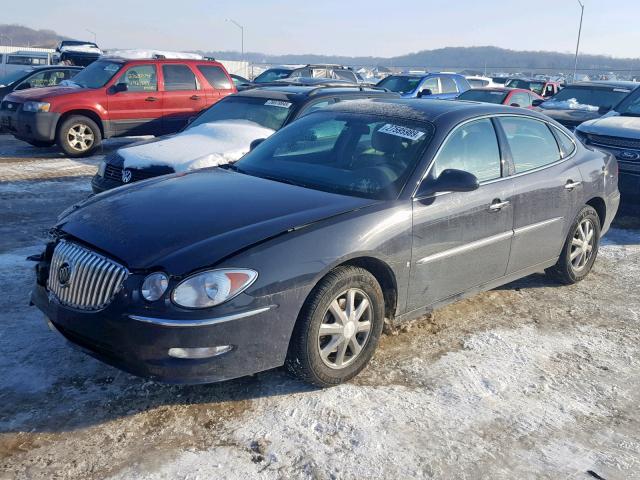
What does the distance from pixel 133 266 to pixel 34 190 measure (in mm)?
6232

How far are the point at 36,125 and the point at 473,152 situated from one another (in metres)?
8.90

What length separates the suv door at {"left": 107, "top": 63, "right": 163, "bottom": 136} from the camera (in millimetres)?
11680

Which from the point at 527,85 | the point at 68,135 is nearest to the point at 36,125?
the point at 68,135

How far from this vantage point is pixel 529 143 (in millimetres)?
5023

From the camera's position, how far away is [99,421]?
3.24 metres

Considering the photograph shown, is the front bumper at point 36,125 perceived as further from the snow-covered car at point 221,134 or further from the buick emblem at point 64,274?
the buick emblem at point 64,274

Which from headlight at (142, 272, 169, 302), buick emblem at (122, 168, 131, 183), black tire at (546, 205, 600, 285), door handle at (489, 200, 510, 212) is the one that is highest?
door handle at (489, 200, 510, 212)

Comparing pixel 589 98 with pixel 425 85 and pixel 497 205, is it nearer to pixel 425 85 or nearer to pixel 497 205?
pixel 425 85

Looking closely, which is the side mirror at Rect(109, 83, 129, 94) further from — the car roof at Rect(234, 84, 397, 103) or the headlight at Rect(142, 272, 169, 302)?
the headlight at Rect(142, 272, 169, 302)

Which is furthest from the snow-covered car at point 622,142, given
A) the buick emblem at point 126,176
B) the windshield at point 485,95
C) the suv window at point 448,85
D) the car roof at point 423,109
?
the suv window at point 448,85

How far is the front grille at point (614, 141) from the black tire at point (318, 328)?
5.55 m

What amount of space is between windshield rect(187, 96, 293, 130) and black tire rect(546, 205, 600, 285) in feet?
12.0

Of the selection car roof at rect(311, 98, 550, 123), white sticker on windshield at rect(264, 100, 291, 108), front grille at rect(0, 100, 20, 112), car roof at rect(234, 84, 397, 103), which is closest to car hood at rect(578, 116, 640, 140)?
car roof at rect(234, 84, 397, 103)

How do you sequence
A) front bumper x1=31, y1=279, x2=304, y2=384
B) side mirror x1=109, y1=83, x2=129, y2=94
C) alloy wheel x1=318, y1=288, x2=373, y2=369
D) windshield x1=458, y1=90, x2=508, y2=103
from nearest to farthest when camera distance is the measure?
front bumper x1=31, y1=279, x2=304, y2=384 < alloy wheel x1=318, y1=288, x2=373, y2=369 < side mirror x1=109, y1=83, x2=129, y2=94 < windshield x1=458, y1=90, x2=508, y2=103
